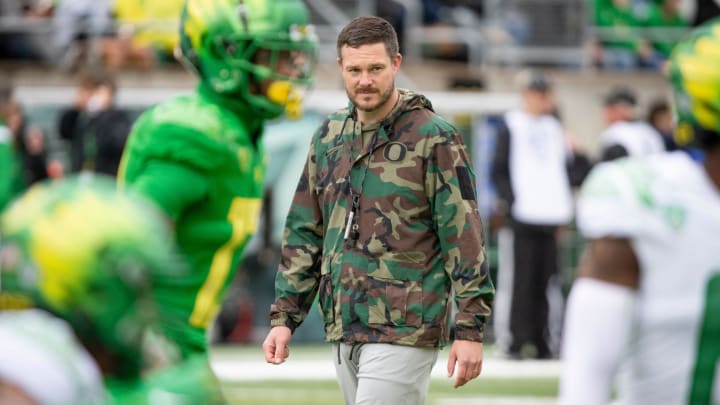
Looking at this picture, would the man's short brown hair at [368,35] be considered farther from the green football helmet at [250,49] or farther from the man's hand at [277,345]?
the man's hand at [277,345]

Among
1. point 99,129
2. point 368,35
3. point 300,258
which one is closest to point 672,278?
point 368,35

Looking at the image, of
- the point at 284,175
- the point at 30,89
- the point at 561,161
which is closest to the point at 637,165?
the point at 561,161

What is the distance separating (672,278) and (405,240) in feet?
5.78

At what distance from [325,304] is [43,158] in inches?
335

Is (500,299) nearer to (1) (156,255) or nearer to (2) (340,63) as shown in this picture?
(2) (340,63)

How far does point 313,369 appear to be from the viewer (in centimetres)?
1188

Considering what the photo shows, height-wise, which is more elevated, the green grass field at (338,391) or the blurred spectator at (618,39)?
the blurred spectator at (618,39)

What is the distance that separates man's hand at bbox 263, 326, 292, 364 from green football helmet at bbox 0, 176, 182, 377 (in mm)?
2525

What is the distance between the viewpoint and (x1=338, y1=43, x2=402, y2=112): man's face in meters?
5.29

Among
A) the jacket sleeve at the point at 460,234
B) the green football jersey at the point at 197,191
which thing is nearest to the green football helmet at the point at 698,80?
the jacket sleeve at the point at 460,234

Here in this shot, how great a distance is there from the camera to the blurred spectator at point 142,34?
52.9 feet

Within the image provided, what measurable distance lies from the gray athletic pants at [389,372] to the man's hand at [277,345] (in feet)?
0.61

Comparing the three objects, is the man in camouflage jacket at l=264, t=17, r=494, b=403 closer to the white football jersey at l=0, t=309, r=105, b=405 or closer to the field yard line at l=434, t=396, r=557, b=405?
the white football jersey at l=0, t=309, r=105, b=405

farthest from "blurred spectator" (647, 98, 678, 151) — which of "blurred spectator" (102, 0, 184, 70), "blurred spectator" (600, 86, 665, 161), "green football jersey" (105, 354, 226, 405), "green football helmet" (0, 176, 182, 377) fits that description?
"green football helmet" (0, 176, 182, 377)
